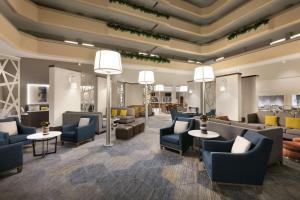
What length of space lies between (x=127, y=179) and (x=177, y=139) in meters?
1.71

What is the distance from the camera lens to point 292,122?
5.04 meters

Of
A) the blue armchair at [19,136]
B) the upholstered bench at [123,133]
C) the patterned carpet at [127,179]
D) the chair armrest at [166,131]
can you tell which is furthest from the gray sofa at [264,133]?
the blue armchair at [19,136]

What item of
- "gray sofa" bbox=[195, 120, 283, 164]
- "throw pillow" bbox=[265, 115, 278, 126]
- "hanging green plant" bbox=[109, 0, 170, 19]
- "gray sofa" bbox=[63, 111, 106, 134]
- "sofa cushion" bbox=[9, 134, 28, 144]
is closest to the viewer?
"gray sofa" bbox=[195, 120, 283, 164]

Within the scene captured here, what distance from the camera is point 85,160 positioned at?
376 cm

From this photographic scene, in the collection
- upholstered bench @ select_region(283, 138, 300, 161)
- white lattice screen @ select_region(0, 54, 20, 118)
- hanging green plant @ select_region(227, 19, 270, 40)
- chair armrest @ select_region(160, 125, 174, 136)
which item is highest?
hanging green plant @ select_region(227, 19, 270, 40)

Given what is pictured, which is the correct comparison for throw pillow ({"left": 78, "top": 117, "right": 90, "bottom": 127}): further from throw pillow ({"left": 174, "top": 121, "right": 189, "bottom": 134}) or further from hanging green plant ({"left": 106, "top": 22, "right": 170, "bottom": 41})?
hanging green plant ({"left": 106, "top": 22, "right": 170, "bottom": 41})

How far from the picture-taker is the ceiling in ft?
25.0

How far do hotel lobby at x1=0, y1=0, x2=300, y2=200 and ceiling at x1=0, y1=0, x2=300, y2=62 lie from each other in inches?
2.7

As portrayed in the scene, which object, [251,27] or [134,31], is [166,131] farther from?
[251,27]

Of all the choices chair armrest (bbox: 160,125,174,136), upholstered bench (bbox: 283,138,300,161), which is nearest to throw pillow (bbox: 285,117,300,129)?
upholstered bench (bbox: 283,138,300,161)

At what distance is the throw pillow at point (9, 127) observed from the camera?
4268 mm

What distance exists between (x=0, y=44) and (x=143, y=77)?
5.19 meters

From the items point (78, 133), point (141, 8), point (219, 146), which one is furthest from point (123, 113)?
point (219, 146)

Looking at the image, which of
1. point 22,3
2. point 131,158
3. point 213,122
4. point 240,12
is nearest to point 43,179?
point 131,158
